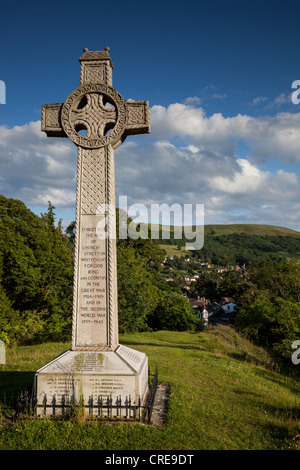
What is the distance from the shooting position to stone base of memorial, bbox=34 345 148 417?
5434mm

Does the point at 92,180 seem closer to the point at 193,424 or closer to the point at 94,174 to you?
the point at 94,174

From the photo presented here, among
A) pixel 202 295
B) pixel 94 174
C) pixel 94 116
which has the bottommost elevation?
pixel 202 295

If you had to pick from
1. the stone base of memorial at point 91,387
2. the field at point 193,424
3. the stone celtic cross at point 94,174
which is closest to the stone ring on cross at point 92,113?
the stone celtic cross at point 94,174

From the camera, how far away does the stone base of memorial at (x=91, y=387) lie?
543 centimetres

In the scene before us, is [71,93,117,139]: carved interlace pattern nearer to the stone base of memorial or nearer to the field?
the stone base of memorial

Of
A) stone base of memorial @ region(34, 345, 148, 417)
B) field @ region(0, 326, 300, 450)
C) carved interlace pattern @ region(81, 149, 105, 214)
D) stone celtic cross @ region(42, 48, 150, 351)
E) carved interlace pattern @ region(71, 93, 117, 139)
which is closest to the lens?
field @ region(0, 326, 300, 450)

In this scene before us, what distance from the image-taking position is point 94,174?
670 cm

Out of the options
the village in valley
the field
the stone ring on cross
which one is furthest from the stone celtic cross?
the village in valley

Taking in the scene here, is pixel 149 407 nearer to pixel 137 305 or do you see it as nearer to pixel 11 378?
pixel 11 378

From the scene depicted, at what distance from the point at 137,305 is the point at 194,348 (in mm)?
7767

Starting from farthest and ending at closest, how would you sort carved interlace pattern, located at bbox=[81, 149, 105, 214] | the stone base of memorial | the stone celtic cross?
carved interlace pattern, located at bbox=[81, 149, 105, 214], the stone celtic cross, the stone base of memorial

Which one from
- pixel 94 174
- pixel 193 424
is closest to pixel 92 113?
pixel 94 174

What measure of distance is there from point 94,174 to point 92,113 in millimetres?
1465

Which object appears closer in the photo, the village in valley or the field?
the field
